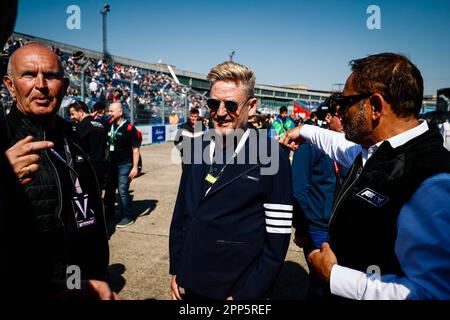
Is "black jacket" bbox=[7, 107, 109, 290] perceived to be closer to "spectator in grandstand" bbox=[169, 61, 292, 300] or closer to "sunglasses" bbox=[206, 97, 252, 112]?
"spectator in grandstand" bbox=[169, 61, 292, 300]

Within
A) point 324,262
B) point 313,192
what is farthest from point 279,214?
point 313,192

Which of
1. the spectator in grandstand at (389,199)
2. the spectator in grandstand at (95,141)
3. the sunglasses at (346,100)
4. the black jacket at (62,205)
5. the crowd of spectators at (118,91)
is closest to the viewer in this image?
the spectator in grandstand at (389,199)

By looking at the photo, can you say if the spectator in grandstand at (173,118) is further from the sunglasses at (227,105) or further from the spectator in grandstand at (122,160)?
the sunglasses at (227,105)

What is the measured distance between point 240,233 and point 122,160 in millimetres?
4432

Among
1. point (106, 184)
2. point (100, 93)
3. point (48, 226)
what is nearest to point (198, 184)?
point (48, 226)

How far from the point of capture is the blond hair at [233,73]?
1.94m

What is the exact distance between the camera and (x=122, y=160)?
5.52m

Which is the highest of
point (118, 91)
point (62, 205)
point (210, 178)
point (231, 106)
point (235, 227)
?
point (118, 91)

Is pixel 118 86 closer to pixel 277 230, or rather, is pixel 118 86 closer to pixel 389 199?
pixel 277 230

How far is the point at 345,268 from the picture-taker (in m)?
1.37

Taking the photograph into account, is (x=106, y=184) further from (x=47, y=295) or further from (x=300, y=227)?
(x=47, y=295)

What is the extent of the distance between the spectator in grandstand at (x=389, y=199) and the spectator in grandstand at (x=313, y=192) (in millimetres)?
1180

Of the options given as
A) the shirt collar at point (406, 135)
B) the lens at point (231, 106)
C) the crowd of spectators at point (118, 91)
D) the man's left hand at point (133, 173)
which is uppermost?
the crowd of spectators at point (118, 91)

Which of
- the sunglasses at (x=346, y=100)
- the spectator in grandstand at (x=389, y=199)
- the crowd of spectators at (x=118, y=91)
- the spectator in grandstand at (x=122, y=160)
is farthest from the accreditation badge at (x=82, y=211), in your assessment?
the crowd of spectators at (x=118, y=91)
